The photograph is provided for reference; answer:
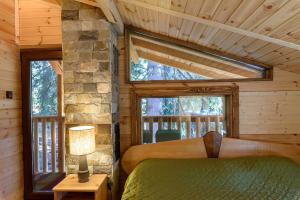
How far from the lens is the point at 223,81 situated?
297cm

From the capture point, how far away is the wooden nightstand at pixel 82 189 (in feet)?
7.11

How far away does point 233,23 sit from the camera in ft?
6.81

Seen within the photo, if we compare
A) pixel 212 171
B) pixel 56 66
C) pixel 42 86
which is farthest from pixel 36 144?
pixel 212 171

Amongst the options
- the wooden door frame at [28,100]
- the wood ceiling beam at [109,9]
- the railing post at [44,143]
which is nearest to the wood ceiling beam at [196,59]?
the wood ceiling beam at [109,9]

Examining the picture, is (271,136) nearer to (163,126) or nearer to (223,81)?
(223,81)

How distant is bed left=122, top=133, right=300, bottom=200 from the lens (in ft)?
6.51

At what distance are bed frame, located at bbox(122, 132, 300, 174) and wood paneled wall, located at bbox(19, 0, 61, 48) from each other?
168cm

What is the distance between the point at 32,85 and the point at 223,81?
2.39 meters

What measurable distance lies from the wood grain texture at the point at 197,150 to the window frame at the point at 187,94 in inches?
5.0

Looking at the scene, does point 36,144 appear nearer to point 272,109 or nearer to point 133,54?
point 133,54

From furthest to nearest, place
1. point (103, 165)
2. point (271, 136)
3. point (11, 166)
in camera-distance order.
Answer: point (271, 136)
point (11, 166)
point (103, 165)

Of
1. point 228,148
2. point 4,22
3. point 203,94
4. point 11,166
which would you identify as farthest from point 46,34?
point 228,148

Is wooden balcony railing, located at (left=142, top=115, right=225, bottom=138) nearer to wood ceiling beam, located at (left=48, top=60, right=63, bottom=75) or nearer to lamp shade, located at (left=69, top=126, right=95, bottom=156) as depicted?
lamp shade, located at (left=69, top=126, right=95, bottom=156)

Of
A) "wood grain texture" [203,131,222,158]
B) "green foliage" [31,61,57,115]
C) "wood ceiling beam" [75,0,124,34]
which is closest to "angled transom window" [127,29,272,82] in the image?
"wood ceiling beam" [75,0,124,34]
